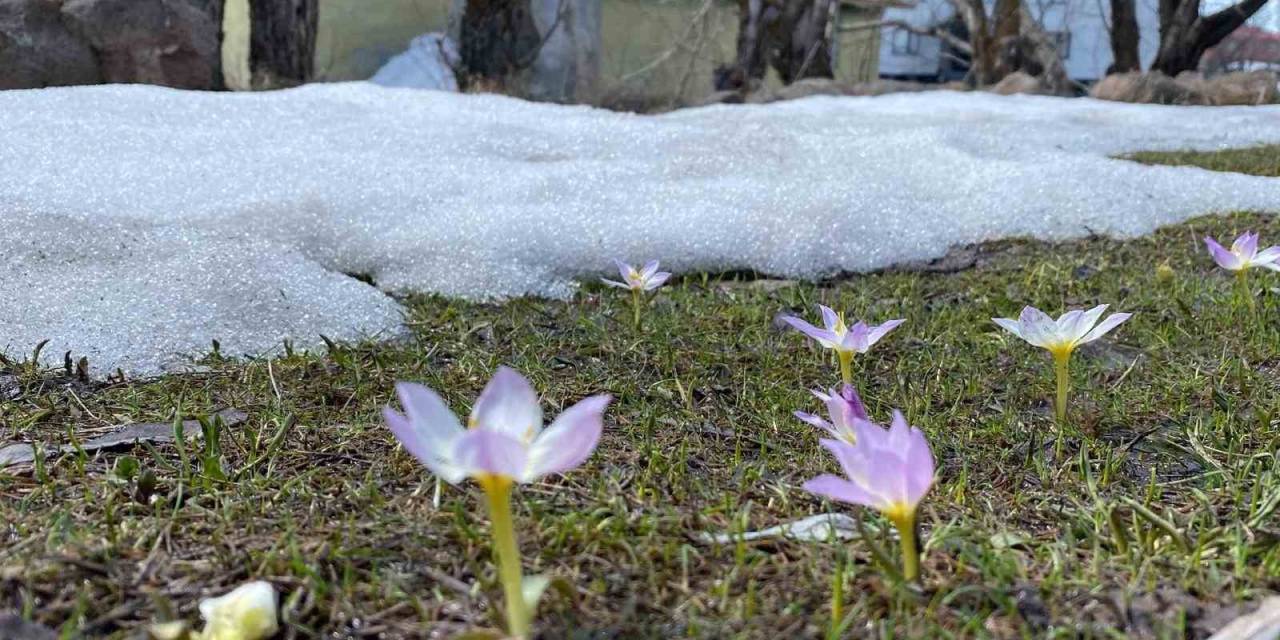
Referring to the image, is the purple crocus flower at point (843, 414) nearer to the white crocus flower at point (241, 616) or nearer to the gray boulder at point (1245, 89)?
the white crocus flower at point (241, 616)

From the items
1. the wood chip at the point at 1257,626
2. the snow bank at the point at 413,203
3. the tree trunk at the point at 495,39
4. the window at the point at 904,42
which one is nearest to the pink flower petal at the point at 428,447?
the wood chip at the point at 1257,626

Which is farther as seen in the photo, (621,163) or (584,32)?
(584,32)

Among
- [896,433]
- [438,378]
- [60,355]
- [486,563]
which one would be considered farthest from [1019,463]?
[60,355]

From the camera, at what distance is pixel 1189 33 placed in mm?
11180

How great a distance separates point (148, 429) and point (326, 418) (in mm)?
235

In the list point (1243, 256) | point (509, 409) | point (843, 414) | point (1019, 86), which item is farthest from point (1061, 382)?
point (1019, 86)

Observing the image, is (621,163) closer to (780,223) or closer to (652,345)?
(780,223)

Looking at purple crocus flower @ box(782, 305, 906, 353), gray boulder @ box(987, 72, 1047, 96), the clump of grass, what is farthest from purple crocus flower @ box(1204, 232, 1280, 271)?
gray boulder @ box(987, 72, 1047, 96)

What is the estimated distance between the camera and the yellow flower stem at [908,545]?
2.69ft

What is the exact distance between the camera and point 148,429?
1.37 meters

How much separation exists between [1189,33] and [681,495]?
40.1 ft

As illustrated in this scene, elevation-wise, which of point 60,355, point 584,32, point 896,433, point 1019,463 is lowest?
point 60,355

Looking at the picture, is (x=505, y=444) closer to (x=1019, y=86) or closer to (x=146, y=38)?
(x=146, y=38)

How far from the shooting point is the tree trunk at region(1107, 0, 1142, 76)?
1128 cm
